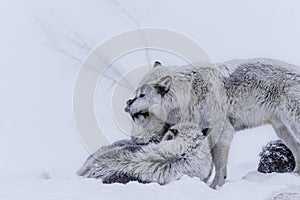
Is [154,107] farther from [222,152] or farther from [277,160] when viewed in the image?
[277,160]

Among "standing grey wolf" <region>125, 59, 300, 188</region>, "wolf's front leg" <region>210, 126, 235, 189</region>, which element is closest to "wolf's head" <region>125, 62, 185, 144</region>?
"standing grey wolf" <region>125, 59, 300, 188</region>

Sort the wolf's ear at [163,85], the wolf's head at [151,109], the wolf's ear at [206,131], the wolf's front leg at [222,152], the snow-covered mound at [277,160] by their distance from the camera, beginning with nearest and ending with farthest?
1. the wolf's ear at [206,131]
2. the wolf's front leg at [222,152]
3. the wolf's head at [151,109]
4. the wolf's ear at [163,85]
5. the snow-covered mound at [277,160]

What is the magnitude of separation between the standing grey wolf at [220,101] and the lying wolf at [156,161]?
0.41m

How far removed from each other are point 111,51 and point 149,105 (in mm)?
2849

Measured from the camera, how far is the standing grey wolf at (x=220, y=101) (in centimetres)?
754

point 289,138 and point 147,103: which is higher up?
point 147,103

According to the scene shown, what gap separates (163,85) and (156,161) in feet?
4.66

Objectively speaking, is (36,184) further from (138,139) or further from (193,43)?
(193,43)

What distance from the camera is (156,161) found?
6.68 metres

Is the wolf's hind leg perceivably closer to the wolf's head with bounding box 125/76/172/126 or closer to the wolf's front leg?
the wolf's front leg

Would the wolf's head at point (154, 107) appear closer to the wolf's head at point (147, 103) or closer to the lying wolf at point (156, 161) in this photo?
the wolf's head at point (147, 103)

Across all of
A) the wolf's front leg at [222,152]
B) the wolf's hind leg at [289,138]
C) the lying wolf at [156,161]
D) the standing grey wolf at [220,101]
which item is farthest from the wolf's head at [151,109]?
the wolf's hind leg at [289,138]

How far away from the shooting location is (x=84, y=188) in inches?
216

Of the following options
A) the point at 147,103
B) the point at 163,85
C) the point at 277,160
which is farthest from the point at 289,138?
the point at 147,103
